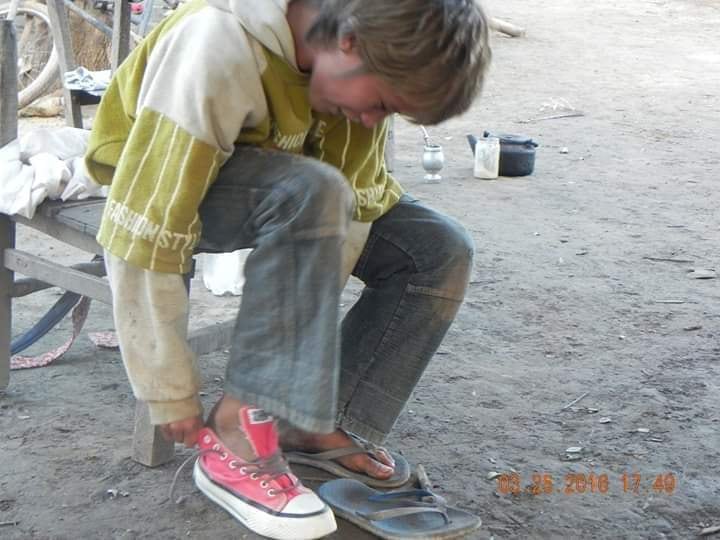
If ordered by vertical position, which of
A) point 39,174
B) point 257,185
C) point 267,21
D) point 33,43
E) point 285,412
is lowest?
point 33,43

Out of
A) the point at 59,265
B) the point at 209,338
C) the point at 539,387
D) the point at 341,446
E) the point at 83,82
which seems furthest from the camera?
the point at 83,82

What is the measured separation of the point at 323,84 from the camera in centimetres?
179

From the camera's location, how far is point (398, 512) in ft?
6.62

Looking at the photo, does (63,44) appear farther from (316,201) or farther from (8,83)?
(316,201)

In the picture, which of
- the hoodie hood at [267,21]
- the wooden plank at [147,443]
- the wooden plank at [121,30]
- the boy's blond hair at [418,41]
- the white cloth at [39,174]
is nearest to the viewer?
the boy's blond hair at [418,41]

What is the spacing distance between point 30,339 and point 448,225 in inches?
50.9

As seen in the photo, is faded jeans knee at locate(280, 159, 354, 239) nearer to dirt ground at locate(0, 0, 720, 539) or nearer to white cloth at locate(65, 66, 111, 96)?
dirt ground at locate(0, 0, 720, 539)

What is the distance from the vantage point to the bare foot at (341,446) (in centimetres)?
221

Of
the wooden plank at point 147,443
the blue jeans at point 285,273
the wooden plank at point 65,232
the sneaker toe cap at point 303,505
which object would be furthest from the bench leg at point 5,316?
the sneaker toe cap at point 303,505

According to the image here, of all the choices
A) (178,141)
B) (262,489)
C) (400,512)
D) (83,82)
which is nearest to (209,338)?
(262,489)

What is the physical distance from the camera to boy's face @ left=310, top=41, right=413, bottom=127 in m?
1.73

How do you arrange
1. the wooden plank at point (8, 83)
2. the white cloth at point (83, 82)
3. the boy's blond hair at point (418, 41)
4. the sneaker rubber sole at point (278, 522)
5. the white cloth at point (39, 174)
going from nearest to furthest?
the boy's blond hair at point (418, 41) < the sneaker rubber sole at point (278, 522) < the white cloth at point (39, 174) < the wooden plank at point (8, 83) < the white cloth at point (83, 82)
